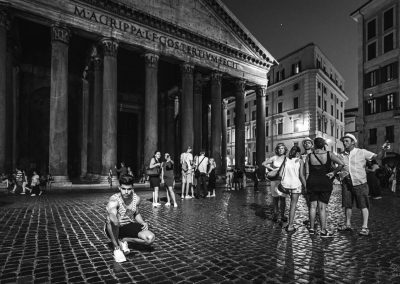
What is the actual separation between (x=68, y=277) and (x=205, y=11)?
20.9m

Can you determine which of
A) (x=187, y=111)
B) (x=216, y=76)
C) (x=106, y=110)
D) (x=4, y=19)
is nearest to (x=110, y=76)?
(x=106, y=110)

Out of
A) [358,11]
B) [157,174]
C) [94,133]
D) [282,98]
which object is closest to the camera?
[157,174]

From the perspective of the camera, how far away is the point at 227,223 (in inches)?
264

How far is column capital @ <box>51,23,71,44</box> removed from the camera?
46.1 ft

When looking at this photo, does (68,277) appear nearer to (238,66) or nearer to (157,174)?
(157,174)

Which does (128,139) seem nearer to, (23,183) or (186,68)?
(186,68)

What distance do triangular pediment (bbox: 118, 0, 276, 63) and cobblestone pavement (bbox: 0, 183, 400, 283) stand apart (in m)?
14.6

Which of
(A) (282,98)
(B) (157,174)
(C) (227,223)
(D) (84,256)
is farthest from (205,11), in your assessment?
(A) (282,98)

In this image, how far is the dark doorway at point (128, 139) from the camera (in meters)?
25.8

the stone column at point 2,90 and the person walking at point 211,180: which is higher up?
the stone column at point 2,90

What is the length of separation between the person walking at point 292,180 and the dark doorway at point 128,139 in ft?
69.9

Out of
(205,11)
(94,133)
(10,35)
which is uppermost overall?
(205,11)

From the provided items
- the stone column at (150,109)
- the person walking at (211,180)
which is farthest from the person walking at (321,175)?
the stone column at (150,109)

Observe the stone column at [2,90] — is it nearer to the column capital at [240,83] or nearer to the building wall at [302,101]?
the column capital at [240,83]
